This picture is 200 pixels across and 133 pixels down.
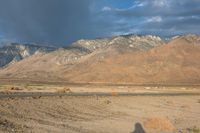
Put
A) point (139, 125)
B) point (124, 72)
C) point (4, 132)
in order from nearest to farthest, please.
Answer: point (4, 132)
point (139, 125)
point (124, 72)

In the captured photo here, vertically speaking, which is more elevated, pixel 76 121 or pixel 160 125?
pixel 76 121

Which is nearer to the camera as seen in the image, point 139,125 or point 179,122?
point 139,125

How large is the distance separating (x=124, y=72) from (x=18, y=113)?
16030cm

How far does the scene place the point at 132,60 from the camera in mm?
197750

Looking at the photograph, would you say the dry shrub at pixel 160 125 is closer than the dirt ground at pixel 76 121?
No

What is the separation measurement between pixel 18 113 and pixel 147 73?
510ft

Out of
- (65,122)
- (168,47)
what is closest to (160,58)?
(168,47)

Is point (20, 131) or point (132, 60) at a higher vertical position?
point (132, 60)

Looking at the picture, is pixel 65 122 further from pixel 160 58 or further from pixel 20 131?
pixel 160 58

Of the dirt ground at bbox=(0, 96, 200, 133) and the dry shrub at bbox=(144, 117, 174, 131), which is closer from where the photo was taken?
the dirt ground at bbox=(0, 96, 200, 133)

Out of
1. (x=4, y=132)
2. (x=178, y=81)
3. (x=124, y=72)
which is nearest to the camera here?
(x=4, y=132)

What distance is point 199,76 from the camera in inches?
6934

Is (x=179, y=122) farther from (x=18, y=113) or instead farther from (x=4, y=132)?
(x=4, y=132)

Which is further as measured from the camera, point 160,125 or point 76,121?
point 76,121
